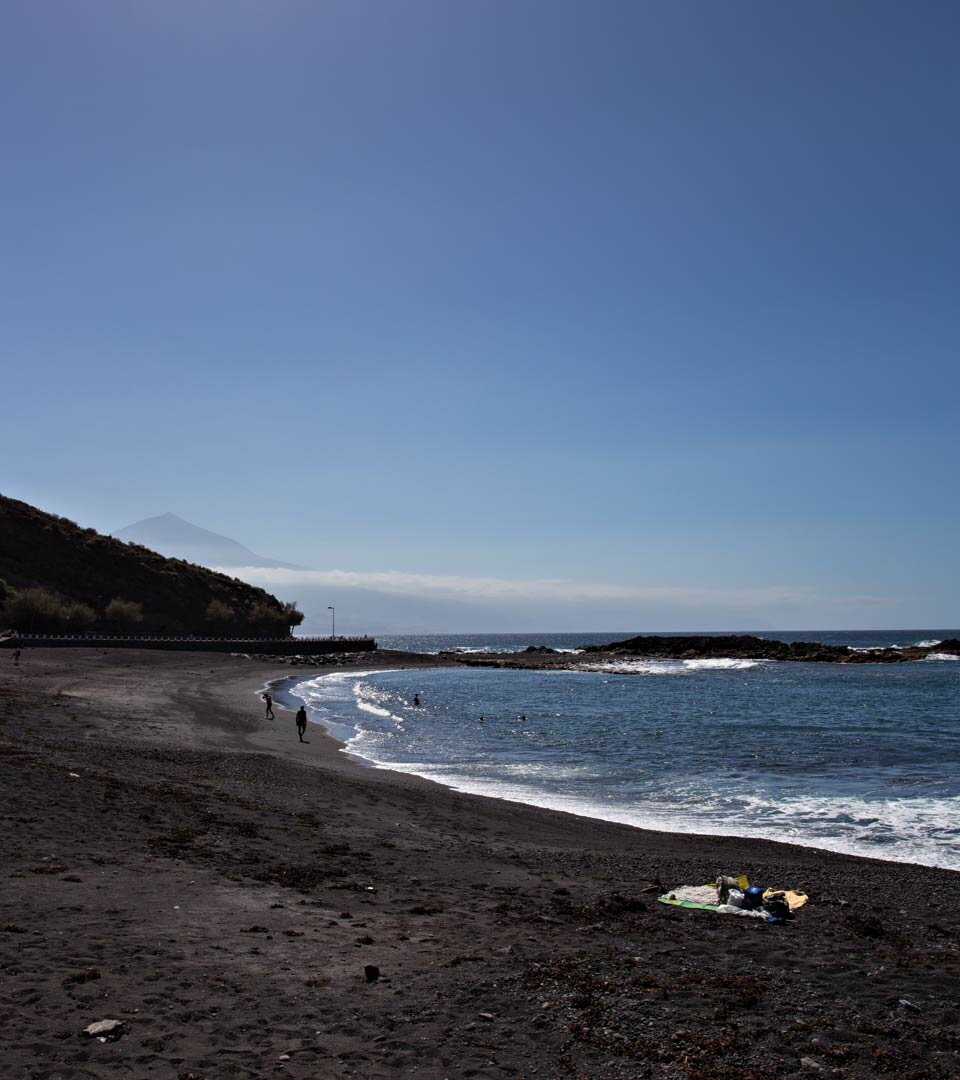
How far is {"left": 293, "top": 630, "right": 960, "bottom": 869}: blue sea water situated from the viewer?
19.4 m

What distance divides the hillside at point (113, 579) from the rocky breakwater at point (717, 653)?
31.6m

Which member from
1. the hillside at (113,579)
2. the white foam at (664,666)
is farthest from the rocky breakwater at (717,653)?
the hillside at (113,579)

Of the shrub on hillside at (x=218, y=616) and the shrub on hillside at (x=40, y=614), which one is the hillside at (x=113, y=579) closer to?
the shrub on hillside at (x=218, y=616)

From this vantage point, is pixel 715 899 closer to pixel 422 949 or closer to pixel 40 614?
pixel 422 949

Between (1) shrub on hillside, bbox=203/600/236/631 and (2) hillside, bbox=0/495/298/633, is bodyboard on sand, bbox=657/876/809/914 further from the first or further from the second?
(1) shrub on hillside, bbox=203/600/236/631

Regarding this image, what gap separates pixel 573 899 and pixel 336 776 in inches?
474

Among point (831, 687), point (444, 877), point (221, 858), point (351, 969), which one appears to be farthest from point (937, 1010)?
point (831, 687)

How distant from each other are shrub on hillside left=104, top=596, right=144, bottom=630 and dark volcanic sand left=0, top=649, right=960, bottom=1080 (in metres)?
84.0

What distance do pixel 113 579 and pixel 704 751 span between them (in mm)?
96406

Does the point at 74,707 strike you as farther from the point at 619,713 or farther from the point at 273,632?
the point at 273,632

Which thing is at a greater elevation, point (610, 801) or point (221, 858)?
point (221, 858)

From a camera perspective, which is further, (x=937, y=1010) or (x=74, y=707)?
(x=74, y=707)

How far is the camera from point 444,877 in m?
12.6

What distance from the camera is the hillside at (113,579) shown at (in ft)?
329
